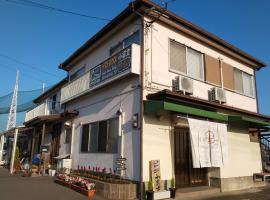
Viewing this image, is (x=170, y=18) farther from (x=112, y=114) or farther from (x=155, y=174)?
(x=155, y=174)

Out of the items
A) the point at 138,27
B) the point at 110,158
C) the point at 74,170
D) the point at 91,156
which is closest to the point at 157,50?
the point at 138,27

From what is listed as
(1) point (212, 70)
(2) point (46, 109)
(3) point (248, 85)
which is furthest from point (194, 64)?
(2) point (46, 109)

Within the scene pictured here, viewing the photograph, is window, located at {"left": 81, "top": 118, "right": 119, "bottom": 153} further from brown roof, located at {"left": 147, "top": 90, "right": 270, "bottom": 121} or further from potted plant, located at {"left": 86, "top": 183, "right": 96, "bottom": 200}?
brown roof, located at {"left": 147, "top": 90, "right": 270, "bottom": 121}

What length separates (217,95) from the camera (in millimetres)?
11273

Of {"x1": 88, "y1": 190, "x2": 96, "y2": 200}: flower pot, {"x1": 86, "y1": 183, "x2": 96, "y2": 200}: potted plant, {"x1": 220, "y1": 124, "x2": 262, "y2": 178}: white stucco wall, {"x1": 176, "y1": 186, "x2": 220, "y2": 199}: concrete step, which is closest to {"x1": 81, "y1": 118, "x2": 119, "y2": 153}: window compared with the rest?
{"x1": 86, "y1": 183, "x2": 96, "y2": 200}: potted plant

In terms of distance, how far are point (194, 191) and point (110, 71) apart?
5645mm

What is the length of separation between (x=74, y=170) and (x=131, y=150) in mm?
5155

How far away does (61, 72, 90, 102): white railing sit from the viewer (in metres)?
12.2

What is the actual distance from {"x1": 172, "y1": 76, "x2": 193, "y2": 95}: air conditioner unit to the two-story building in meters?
0.04

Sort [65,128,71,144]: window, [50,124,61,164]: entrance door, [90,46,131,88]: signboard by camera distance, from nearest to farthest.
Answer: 1. [90,46,131,88]: signboard
2. [65,128,71,144]: window
3. [50,124,61,164]: entrance door

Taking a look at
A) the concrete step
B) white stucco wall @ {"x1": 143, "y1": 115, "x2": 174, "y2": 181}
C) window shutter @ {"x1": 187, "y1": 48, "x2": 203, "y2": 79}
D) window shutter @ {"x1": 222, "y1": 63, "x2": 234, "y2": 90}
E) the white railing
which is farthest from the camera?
window shutter @ {"x1": 222, "y1": 63, "x2": 234, "y2": 90}

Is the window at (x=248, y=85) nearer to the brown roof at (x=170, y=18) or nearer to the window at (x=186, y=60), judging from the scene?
the brown roof at (x=170, y=18)

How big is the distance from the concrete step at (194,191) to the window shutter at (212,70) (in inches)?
189

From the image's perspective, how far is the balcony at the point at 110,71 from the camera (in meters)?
9.05
